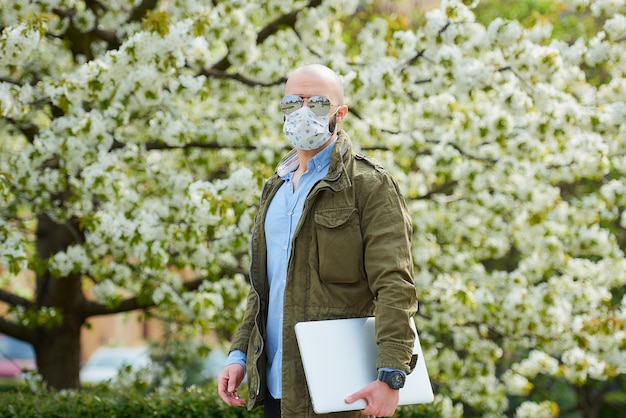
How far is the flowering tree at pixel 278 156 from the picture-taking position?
5.31 metres

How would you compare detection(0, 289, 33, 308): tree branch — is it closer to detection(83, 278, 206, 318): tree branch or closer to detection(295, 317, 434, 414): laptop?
detection(83, 278, 206, 318): tree branch

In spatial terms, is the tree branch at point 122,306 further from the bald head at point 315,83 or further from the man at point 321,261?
the bald head at point 315,83

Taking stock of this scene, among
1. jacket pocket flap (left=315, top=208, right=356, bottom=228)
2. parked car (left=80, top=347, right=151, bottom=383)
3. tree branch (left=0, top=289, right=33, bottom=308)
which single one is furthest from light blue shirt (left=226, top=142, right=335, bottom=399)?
parked car (left=80, top=347, right=151, bottom=383)

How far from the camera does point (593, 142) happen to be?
6.08 meters

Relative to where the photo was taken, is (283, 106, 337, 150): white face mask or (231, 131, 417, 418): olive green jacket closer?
(231, 131, 417, 418): olive green jacket

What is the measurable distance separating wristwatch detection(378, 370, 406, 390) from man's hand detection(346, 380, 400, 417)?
0.04 feet

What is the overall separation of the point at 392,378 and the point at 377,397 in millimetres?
66

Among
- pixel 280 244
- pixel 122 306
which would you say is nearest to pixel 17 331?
pixel 122 306

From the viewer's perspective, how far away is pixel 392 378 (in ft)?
7.61

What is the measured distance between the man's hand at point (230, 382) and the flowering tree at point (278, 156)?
2.33m

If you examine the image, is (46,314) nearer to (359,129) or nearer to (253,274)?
(359,129)

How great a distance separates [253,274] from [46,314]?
3.44 m

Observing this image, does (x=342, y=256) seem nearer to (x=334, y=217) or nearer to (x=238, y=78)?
(x=334, y=217)

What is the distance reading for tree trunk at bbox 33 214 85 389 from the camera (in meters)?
6.93
